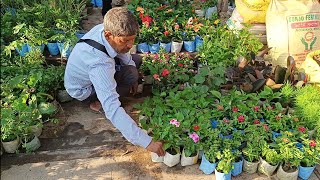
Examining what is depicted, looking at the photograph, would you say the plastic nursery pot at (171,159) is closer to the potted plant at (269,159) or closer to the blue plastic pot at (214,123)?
the blue plastic pot at (214,123)

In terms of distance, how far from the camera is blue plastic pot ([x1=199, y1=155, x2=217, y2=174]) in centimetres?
271

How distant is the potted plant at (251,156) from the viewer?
8.84ft

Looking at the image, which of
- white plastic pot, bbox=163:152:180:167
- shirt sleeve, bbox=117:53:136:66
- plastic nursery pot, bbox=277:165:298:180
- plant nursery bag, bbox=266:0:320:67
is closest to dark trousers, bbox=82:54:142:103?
shirt sleeve, bbox=117:53:136:66

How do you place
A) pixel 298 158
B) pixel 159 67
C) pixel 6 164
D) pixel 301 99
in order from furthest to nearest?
pixel 159 67 < pixel 301 99 < pixel 6 164 < pixel 298 158

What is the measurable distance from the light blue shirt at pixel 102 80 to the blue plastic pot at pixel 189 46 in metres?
1.36

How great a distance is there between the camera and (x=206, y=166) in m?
2.74

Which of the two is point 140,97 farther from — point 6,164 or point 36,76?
point 6,164

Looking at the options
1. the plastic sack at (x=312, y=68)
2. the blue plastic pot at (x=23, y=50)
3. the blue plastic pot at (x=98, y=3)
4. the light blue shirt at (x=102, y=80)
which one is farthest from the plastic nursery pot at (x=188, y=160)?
the blue plastic pot at (x=98, y=3)

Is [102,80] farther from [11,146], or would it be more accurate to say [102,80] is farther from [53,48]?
[53,48]

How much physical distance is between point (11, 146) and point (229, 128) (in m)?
1.74

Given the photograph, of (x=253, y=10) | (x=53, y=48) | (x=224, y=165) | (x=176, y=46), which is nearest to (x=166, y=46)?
(x=176, y=46)

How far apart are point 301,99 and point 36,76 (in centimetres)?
230

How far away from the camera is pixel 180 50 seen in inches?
161

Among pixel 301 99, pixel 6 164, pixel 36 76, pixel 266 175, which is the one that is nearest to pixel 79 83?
pixel 36 76
